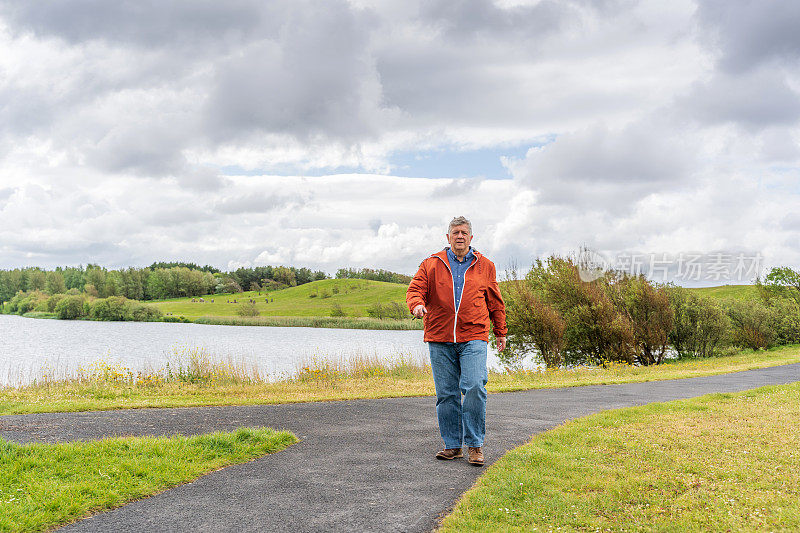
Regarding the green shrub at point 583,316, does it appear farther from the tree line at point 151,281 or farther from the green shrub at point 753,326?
the tree line at point 151,281

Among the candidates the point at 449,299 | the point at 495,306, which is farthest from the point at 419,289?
the point at 495,306

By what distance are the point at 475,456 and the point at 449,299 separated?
180 cm

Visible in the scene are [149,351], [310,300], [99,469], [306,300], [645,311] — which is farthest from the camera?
[310,300]

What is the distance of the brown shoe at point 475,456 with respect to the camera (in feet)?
19.9

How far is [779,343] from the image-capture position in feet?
134

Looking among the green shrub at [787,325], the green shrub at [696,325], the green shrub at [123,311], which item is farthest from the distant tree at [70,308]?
the green shrub at [787,325]

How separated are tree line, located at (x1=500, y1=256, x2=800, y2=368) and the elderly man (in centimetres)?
2106

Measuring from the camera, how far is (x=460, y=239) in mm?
6273

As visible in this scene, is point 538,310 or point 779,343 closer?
point 538,310

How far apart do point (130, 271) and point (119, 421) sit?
411 ft

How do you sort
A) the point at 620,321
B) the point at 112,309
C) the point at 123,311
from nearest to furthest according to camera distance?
the point at 620,321
the point at 112,309
the point at 123,311

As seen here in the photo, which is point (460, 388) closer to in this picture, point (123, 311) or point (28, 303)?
point (123, 311)

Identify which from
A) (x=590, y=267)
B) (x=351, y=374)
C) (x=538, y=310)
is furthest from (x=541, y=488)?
(x=590, y=267)

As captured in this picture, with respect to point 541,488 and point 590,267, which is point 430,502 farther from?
point 590,267
